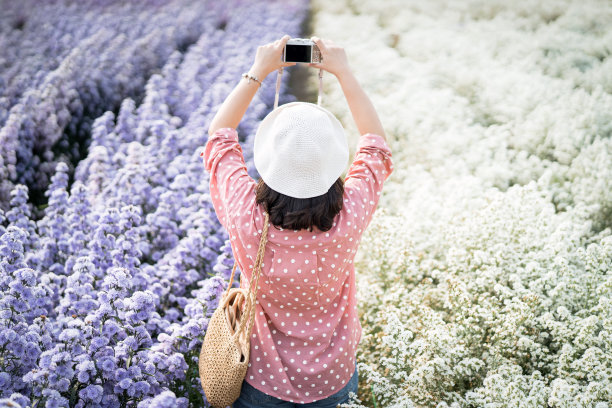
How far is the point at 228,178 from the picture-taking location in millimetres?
1980

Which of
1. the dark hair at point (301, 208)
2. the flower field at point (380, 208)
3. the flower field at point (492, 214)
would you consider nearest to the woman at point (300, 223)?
the dark hair at point (301, 208)

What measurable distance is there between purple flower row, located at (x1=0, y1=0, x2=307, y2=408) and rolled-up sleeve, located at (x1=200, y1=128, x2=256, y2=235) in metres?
0.72

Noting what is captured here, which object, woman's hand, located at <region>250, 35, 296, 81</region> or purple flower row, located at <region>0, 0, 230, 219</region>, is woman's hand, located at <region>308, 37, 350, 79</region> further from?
purple flower row, located at <region>0, 0, 230, 219</region>

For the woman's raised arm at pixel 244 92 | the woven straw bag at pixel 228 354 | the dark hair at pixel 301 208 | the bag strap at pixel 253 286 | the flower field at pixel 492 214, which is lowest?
the flower field at pixel 492 214

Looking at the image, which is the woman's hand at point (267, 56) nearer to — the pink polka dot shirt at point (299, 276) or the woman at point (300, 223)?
the woman at point (300, 223)

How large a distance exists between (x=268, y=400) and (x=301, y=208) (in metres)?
0.78

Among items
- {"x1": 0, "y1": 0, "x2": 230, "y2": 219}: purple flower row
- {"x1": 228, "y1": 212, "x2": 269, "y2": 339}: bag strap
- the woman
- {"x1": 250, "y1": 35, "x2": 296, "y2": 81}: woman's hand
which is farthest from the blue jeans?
{"x1": 0, "y1": 0, "x2": 230, "y2": 219}: purple flower row

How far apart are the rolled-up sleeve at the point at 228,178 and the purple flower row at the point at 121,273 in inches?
28.3

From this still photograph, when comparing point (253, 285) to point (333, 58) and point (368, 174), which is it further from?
point (333, 58)

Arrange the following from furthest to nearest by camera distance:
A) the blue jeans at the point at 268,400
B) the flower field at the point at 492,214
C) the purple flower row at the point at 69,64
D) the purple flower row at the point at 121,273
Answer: the purple flower row at the point at 69,64, the flower field at the point at 492,214, the purple flower row at the point at 121,273, the blue jeans at the point at 268,400

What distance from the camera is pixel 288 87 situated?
6.87 meters

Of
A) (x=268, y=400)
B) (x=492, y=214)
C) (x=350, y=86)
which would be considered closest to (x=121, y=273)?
(x=268, y=400)

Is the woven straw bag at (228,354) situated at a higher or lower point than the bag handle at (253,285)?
lower

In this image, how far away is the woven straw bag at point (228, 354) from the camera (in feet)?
6.43
